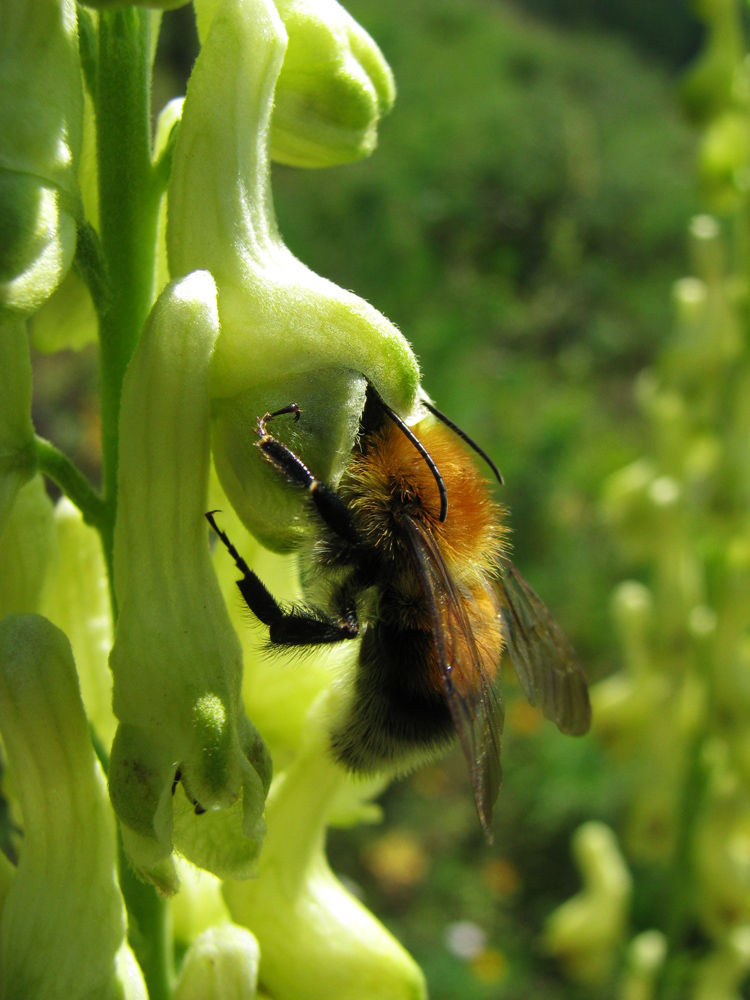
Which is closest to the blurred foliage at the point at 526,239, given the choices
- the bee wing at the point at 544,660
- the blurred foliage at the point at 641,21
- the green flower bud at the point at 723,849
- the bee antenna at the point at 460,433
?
the blurred foliage at the point at 641,21

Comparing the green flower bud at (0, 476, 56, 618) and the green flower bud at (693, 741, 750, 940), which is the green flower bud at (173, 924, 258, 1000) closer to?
the green flower bud at (0, 476, 56, 618)

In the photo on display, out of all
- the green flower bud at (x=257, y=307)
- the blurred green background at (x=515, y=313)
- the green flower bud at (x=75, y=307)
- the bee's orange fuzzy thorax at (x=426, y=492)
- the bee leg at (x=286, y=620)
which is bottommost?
the blurred green background at (x=515, y=313)

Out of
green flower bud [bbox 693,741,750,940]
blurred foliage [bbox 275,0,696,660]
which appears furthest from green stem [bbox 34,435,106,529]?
blurred foliage [bbox 275,0,696,660]

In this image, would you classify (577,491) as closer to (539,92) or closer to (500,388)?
(500,388)

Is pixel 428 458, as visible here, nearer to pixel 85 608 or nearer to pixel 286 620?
pixel 286 620

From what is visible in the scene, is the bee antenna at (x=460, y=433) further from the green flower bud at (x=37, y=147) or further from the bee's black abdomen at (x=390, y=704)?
the green flower bud at (x=37, y=147)

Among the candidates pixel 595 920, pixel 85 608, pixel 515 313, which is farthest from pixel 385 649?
pixel 515 313
